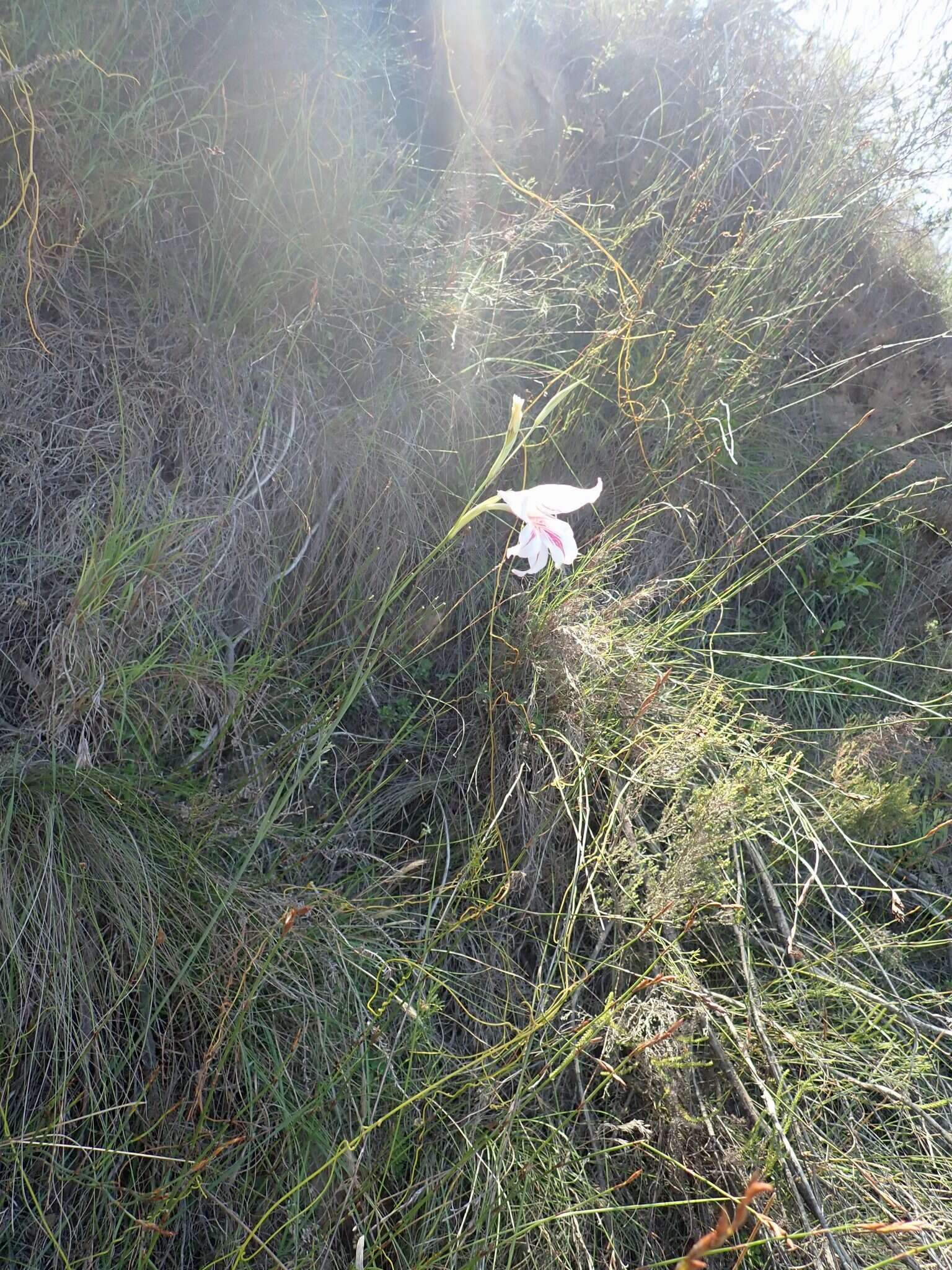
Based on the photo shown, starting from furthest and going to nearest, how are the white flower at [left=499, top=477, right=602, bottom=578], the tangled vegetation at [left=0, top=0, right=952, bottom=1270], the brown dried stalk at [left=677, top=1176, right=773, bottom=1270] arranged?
the tangled vegetation at [left=0, top=0, right=952, bottom=1270]
the white flower at [left=499, top=477, right=602, bottom=578]
the brown dried stalk at [left=677, top=1176, right=773, bottom=1270]

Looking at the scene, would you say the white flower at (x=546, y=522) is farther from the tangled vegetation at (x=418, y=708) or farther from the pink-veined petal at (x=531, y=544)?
the tangled vegetation at (x=418, y=708)

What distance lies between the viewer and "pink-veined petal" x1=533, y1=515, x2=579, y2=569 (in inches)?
51.4

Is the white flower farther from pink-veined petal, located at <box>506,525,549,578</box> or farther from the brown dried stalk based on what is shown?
the brown dried stalk

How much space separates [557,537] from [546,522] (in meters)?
0.03

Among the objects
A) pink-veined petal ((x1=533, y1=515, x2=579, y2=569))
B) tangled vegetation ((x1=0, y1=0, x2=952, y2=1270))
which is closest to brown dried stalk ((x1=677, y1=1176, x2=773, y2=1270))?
tangled vegetation ((x1=0, y1=0, x2=952, y2=1270))

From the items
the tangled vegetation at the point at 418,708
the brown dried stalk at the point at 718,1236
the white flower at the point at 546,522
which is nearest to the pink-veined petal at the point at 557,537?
the white flower at the point at 546,522

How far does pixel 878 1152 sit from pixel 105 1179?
1195mm

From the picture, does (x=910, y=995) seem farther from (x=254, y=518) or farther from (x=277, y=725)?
(x=254, y=518)

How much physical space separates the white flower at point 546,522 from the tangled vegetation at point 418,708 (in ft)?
0.46

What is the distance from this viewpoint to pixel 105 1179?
1.30m

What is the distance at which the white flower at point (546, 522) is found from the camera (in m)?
1.26

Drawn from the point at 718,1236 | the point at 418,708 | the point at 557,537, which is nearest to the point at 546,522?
the point at 557,537

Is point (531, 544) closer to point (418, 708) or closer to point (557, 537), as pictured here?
point (557, 537)

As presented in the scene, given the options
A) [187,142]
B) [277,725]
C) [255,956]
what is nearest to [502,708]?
[277,725]
